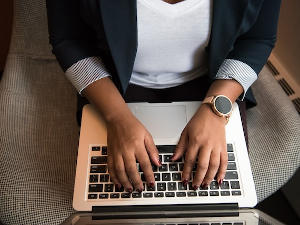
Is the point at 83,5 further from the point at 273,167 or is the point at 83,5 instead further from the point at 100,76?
the point at 273,167

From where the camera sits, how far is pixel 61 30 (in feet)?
2.44

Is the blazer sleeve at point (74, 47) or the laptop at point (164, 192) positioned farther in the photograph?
the blazer sleeve at point (74, 47)

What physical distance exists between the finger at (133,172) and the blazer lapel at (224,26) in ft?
0.97

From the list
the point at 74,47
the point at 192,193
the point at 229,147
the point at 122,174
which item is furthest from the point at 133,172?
the point at 74,47

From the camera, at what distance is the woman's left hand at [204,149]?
2.16 ft

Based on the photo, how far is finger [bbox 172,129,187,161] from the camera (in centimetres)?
68

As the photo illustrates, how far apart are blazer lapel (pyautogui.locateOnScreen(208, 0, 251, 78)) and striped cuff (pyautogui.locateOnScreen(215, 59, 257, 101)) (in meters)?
0.04

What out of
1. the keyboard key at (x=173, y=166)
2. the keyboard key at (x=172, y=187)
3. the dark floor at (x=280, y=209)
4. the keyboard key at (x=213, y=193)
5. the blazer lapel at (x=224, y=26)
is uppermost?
the blazer lapel at (x=224, y=26)

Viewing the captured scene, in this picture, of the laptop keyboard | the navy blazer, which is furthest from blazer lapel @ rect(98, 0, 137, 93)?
the laptop keyboard

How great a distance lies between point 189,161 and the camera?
0.66 m

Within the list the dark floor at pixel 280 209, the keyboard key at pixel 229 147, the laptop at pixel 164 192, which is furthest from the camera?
the dark floor at pixel 280 209

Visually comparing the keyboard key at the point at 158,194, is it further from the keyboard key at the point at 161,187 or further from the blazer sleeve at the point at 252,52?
the blazer sleeve at the point at 252,52

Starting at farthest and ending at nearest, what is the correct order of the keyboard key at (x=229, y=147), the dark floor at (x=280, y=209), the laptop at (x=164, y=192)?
the dark floor at (x=280, y=209), the keyboard key at (x=229, y=147), the laptop at (x=164, y=192)

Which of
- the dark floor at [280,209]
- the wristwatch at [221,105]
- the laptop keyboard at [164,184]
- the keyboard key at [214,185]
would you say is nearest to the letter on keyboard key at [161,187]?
the laptop keyboard at [164,184]
